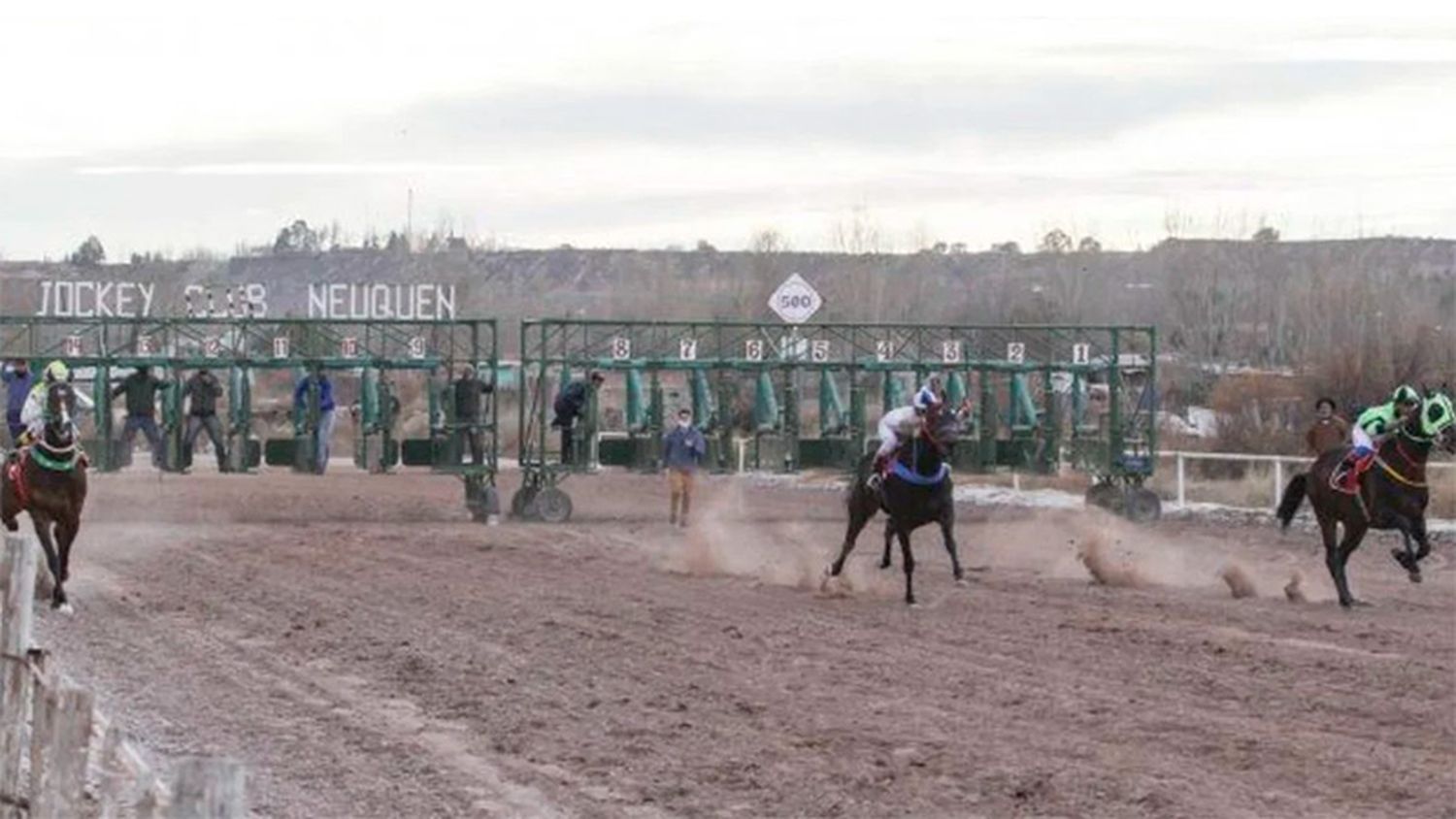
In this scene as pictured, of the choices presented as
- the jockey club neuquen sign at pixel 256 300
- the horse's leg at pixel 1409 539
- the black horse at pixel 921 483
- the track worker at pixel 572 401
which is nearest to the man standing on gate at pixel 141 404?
the jockey club neuquen sign at pixel 256 300

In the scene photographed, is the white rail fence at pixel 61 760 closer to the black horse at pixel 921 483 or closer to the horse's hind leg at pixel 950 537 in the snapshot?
the black horse at pixel 921 483

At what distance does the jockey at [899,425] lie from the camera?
910 inches

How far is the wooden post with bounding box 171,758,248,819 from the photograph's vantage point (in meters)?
5.94

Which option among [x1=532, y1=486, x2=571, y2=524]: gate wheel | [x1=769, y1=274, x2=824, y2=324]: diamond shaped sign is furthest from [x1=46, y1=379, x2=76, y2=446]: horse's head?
[x1=769, y1=274, x2=824, y2=324]: diamond shaped sign

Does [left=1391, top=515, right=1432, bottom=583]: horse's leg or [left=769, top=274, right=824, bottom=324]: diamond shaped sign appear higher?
[left=769, top=274, right=824, bottom=324]: diamond shaped sign

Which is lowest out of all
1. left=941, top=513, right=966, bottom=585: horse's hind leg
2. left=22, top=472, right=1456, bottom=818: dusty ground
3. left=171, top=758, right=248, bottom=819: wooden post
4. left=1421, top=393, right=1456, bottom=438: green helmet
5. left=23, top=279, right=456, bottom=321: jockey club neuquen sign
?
left=22, top=472, right=1456, bottom=818: dusty ground

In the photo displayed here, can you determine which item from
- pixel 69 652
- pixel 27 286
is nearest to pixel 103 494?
pixel 69 652

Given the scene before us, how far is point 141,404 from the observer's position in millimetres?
36781

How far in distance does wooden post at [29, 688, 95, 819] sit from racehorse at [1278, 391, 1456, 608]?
54.2 feet

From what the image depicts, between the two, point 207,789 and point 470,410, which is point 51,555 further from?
point 207,789

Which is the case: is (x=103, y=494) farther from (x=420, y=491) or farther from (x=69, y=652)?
(x=69, y=652)

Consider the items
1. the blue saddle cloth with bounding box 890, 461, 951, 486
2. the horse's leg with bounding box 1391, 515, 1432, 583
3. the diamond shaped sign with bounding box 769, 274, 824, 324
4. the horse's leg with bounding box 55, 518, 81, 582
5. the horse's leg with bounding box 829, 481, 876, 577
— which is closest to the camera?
the horse's leg with bounding box 55, 518, 81, 582

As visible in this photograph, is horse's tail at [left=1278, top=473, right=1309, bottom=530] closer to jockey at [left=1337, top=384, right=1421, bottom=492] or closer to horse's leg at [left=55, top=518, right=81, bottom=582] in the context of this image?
jockey at [left=1337, top=384, right=1421, bottom=492]

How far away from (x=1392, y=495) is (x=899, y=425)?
14.1 ft
